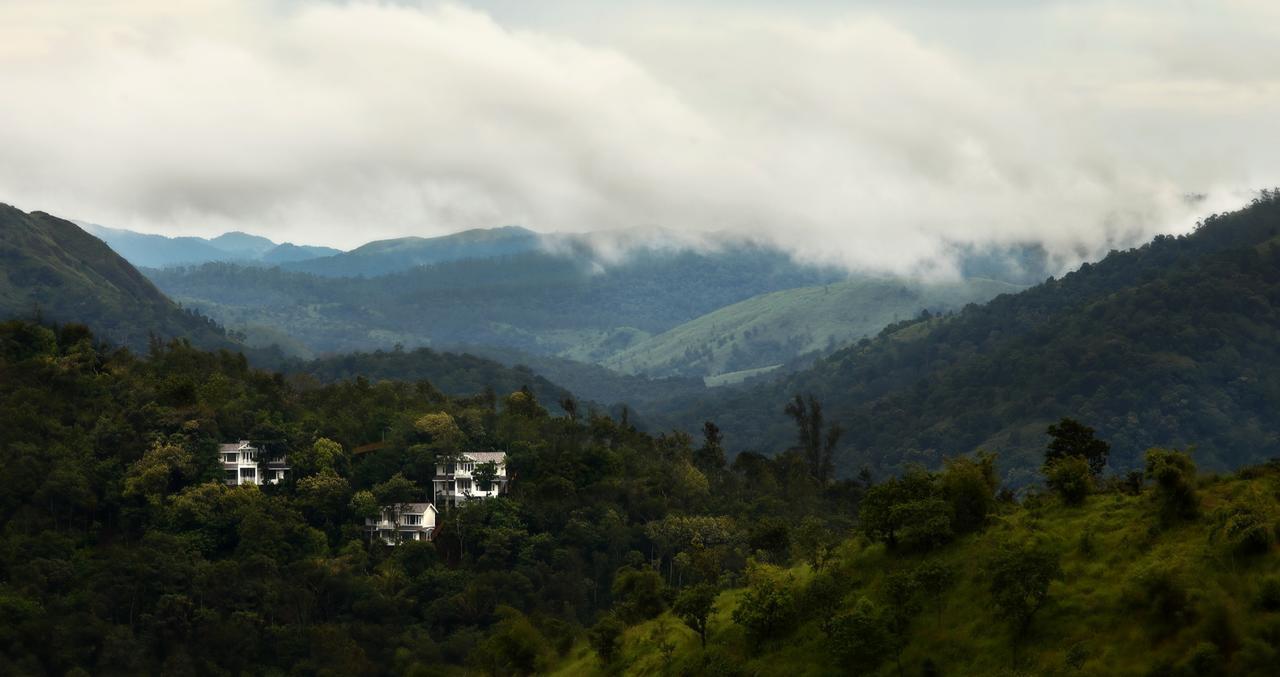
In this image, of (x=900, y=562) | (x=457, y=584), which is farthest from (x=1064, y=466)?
(x=457, y=584)

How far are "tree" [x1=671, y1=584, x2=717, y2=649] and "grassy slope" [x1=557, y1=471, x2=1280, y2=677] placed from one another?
822mm

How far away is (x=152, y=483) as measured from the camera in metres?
77.8

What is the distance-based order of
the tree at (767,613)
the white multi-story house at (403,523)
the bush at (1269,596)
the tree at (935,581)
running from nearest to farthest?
the bush at (1269,596) → the tree at (935,581) → the tree at (767,613) → the white multi-story house at (403,523)

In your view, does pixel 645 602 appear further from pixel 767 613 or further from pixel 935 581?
pixel 935 581

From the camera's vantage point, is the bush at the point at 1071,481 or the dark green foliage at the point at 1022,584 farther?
the bush at the point at 1071,481

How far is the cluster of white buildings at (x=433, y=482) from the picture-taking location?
268ft

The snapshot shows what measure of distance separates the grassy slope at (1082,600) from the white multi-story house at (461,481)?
136 ft

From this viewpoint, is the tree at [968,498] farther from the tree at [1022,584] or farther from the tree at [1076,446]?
the tree at [1076,446]

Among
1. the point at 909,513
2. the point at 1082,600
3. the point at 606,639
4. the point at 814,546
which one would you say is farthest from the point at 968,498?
the point at 606,639

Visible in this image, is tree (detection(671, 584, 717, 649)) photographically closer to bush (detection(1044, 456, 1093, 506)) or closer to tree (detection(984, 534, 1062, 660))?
tree (detection(984, 534, 1062, 660))

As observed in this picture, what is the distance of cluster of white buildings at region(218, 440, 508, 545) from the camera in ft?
268

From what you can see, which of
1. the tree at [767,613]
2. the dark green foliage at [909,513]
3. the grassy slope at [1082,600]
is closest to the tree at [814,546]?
the grassy slope at [1082,600]

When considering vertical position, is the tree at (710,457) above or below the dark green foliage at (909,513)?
above

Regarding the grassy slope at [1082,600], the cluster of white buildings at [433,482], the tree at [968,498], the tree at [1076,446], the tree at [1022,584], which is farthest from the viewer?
the cluster of white buildings at [433,482]
